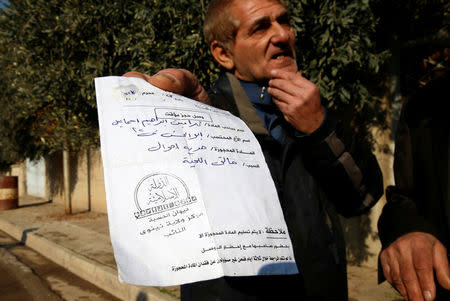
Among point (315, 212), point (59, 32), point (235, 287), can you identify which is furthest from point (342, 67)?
point (59, 32)

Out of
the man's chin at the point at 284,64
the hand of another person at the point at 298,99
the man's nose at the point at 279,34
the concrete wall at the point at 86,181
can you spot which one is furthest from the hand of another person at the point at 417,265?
the concrete wall at the point at 86,181

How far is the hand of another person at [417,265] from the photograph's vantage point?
0.84m

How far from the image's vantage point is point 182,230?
773mm

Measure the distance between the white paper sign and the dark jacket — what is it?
183 millimetres

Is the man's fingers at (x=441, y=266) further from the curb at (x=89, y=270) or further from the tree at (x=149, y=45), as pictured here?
the curb at (x=89, y=270)

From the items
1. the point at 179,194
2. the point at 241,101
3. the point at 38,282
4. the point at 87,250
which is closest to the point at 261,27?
the point at 241,101

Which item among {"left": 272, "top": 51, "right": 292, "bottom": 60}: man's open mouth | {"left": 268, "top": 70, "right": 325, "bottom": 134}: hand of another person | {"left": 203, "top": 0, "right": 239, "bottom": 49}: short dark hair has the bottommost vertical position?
{"left": 268, "top": 70, "right": 325, "bottom": 134}: hand of another person

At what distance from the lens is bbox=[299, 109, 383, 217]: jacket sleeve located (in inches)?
42.5

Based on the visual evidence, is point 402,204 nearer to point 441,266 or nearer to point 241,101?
point 441,266

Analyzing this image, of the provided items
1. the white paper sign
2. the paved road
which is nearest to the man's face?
the white paper sign

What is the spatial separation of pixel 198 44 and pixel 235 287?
2.88 meters

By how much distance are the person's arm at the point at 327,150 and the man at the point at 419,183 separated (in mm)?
89

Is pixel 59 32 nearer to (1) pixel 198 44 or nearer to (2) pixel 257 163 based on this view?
(1) pixel 198 44

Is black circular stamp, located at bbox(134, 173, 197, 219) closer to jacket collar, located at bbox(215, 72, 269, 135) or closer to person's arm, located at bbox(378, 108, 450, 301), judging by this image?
jacket collar, located at bbox(215, 72, 269, 135)
